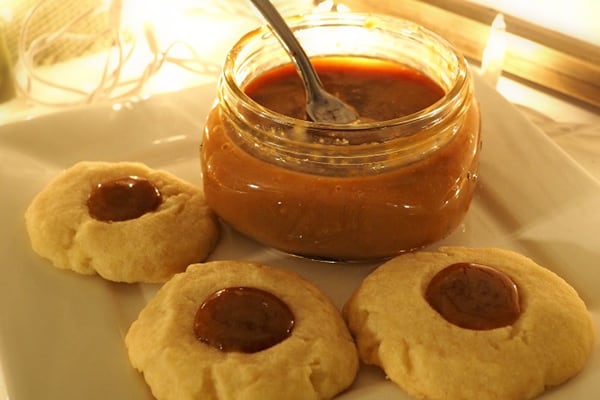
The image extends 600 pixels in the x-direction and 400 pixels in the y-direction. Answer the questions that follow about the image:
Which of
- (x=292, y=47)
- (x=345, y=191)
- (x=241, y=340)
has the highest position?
(x=292, y=47)

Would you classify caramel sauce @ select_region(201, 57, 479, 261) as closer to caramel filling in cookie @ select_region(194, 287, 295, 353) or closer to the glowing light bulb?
caramel filling in cookie @ select_region(194, 287, 295, 353)

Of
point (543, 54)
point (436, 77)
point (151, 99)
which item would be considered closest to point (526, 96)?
point (543, 54)

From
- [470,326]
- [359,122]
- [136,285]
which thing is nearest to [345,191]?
[359,122]

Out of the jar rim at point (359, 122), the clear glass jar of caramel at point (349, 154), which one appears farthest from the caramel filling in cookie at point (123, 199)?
the jar rim at point (359, 122)

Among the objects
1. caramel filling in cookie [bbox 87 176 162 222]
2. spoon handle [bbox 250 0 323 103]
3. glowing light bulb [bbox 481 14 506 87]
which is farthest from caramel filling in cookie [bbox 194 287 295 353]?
glowing light bulb [bbox 481 14 506 87]

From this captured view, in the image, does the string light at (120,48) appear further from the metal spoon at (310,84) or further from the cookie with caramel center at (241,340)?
the cookie with caramel center at (241,340)

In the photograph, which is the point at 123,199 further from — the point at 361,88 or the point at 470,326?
the point at 470,326

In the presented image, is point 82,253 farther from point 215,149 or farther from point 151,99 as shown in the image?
point 151,99
